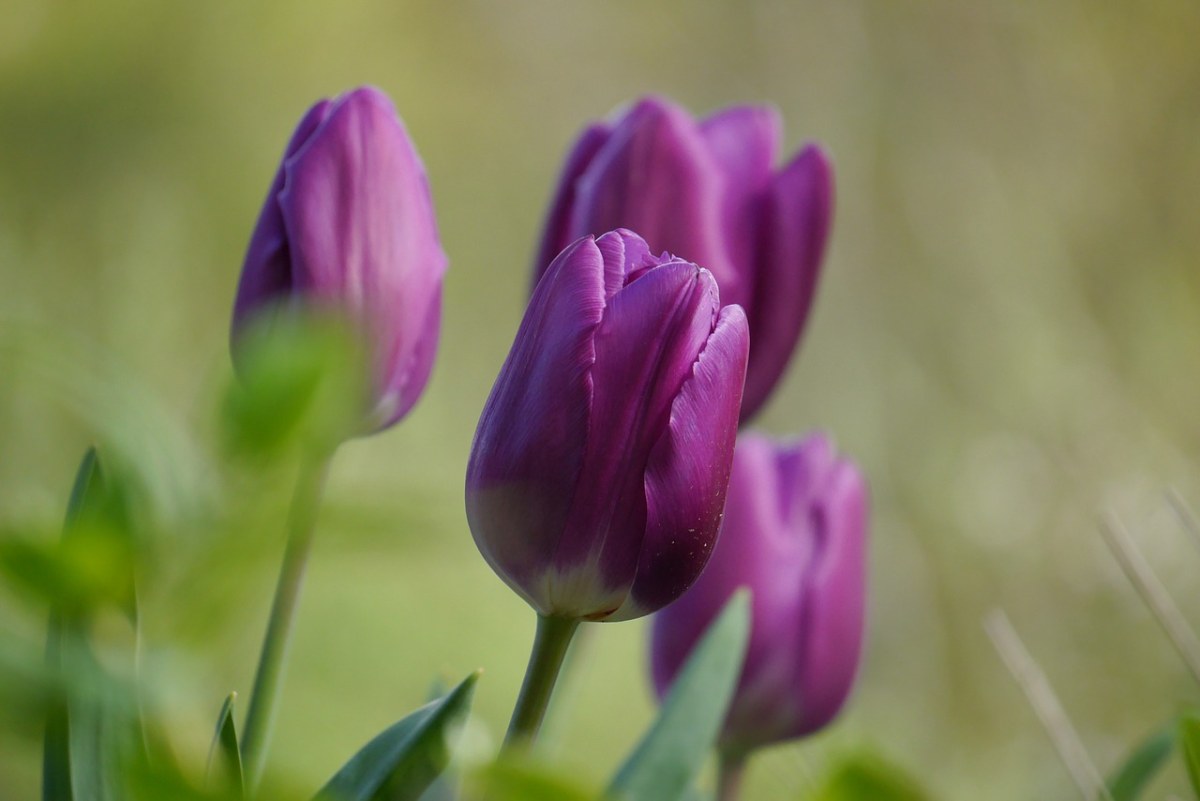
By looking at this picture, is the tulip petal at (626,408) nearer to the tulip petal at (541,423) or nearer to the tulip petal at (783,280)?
the tulip petal at (541,423)

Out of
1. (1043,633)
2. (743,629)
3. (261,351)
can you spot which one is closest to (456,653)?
(1043,633)

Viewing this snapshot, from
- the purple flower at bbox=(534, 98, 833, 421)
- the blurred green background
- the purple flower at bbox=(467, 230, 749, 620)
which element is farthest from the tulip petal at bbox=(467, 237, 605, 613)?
the blurred green background

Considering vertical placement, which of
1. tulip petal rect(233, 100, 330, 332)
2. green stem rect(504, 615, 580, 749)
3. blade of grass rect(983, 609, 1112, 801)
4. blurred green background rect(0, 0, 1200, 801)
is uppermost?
tulip petal rect(233, 100, 330, 332)

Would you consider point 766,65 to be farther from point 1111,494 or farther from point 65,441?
point 65,441

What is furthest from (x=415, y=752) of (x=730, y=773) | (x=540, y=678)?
(x=730, y=773)

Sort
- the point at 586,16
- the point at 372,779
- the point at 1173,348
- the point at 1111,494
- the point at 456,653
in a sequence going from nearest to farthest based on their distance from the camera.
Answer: the point at 372,779
the point at 1111,494
the point at 456,653
the point at 1173,348
the point at 586,16

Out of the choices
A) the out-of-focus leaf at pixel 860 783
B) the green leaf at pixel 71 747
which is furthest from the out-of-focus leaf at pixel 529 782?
the green leaf at pixel 71 747

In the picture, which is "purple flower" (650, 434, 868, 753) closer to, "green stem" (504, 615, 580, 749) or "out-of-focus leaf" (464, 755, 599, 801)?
"green stem" (504, 615, 580, 749)
